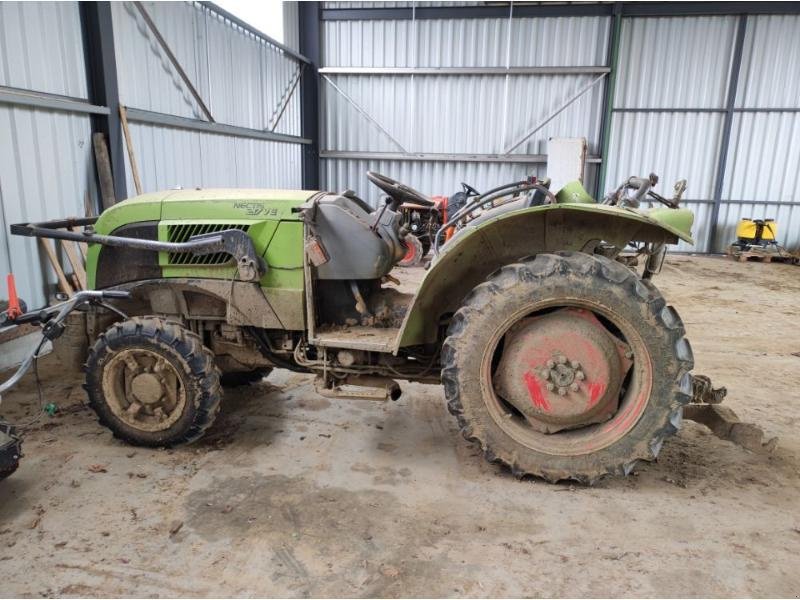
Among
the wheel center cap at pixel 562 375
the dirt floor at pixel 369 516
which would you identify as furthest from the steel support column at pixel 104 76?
the wheel center cap at pixel 562 375

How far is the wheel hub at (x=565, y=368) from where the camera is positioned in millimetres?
2617

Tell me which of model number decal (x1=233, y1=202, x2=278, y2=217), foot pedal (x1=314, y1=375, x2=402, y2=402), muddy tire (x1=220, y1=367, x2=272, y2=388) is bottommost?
muddy tire (x1=220, y1=367, x2=272, y2=388)

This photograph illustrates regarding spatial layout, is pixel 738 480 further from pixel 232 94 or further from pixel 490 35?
pixel 490 35

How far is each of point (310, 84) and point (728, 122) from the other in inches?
344

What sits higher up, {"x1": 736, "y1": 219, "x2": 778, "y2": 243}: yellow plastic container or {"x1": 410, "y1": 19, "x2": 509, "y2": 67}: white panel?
{"x1": 410, "y1": 19, "x2": 509, "y2": 67}: white panel

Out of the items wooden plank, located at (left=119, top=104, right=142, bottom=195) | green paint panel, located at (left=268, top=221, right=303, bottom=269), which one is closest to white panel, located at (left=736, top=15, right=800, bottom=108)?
wooden plank, located at (left=119, top=104, right=142, bottom=195)

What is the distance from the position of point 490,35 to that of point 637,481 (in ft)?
35.7

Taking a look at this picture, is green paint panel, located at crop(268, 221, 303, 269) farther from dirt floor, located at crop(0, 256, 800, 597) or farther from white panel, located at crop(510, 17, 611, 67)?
white panel, located at crop(510, 17, 611, 67)

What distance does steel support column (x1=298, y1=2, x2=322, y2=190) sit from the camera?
38.1ft

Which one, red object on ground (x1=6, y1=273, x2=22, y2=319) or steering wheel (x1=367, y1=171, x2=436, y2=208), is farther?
steering wheel (x1=367, y1=171, x2=436, y2=208)

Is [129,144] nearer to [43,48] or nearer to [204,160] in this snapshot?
[43,48]

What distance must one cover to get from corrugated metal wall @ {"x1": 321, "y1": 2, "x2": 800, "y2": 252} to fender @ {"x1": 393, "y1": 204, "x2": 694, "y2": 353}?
943 cm

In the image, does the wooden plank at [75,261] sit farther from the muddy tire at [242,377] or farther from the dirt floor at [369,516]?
the muddy tire at [242,377]

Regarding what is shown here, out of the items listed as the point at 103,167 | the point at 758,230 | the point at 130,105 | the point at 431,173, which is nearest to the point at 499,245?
the point at 103,167
